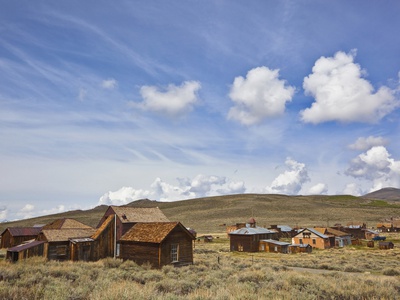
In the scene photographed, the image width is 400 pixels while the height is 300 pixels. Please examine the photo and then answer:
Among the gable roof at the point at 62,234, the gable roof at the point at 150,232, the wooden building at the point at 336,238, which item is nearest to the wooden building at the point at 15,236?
the gable roof at the point at 62,234

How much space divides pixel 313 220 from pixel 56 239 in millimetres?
97874

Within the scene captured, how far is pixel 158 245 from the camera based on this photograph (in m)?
25.2

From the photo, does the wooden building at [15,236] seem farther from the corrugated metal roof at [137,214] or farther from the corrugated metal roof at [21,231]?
the corrugated metal roof at [137,214]

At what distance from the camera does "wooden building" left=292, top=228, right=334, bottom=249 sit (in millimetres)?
61062

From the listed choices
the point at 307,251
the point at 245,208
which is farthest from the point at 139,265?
the point at 245,208

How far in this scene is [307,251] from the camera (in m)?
52.1

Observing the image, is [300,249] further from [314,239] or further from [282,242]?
[314,239]

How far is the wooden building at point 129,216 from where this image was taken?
97.9ft

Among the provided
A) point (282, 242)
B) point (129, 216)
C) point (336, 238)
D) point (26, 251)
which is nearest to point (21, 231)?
point (26, 251)

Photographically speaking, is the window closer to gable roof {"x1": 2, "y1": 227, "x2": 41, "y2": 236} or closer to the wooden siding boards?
the wooden siding boards

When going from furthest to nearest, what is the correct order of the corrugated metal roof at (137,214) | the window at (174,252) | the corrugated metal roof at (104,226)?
1. the corrugated metal roof at (137,214)
2. the corrugated metal roof at (104,226)
3. the window at (174,252)

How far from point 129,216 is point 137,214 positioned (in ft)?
3.98

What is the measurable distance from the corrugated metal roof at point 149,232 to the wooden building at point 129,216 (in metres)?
0.76

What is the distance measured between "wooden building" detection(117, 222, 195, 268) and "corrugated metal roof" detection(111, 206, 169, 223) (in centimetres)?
210
